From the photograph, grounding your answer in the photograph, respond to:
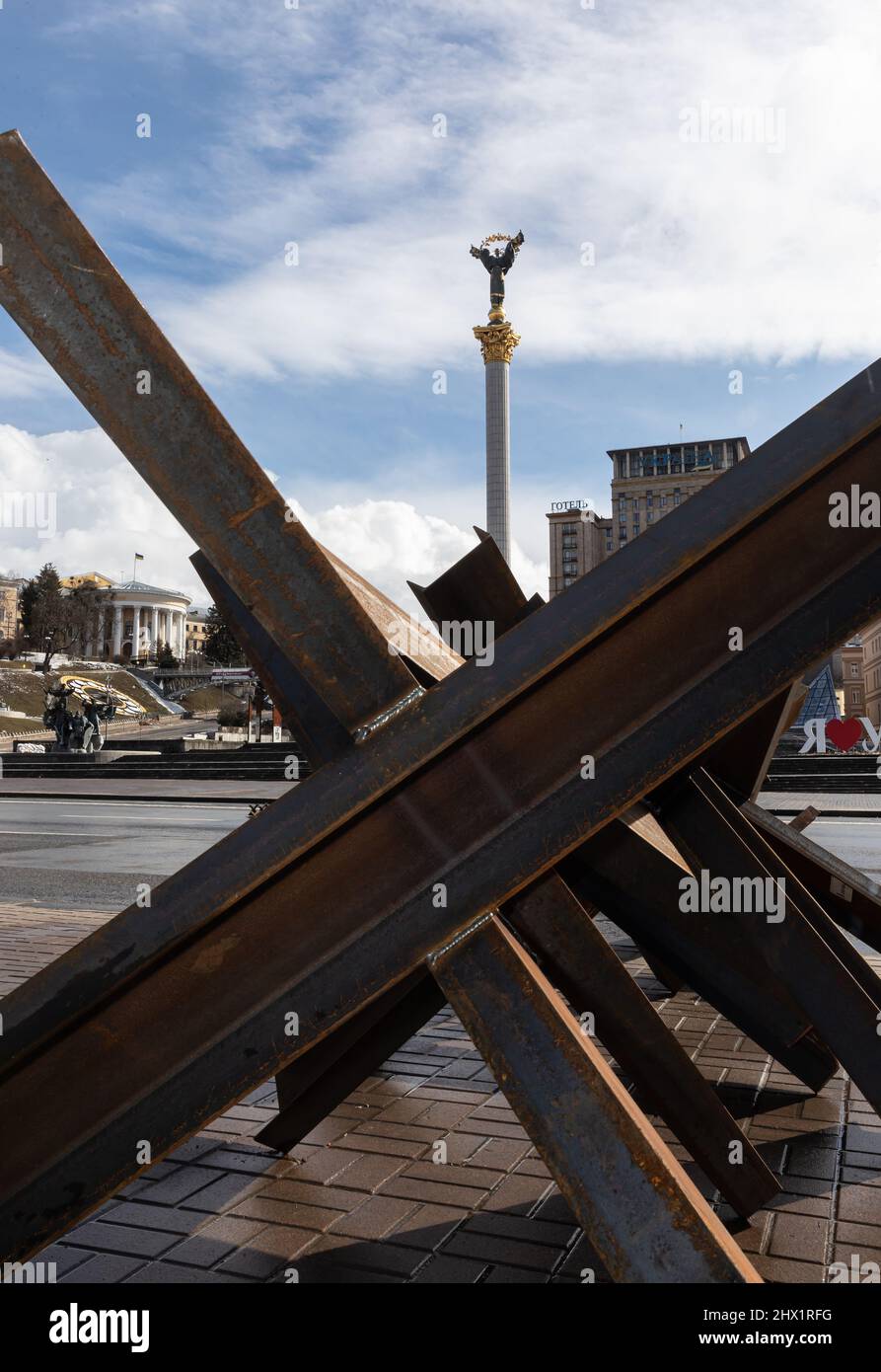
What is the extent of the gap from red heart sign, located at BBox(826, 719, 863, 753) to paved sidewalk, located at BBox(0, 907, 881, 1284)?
33.5 meters

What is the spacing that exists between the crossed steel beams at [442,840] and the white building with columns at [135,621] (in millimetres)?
120238

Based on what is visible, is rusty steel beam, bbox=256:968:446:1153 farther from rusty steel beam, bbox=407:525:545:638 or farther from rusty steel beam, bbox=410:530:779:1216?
rusty steel beam, bbox=407:525:545:638

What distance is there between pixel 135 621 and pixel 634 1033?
416 ft

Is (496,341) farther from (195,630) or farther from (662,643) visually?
(195,630)

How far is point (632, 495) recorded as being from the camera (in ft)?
420

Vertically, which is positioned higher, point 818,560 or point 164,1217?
point 818,560

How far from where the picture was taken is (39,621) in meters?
98.1

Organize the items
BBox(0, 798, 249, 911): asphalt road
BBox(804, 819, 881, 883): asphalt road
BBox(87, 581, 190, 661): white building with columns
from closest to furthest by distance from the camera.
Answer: BBox(0, 798, 249, 911): asphalt road, BBox(804, 819, 881, 883): asphalt road, BBox(87, 581, 190, 661): white building with columns

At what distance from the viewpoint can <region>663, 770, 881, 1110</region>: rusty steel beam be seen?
236cm

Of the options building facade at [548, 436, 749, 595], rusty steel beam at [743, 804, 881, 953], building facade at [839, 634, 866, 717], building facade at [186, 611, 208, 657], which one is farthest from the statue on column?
building facade at [186, 611, 208, 657]

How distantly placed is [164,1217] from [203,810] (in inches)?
669

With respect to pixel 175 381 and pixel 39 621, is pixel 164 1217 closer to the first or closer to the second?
pixel 175 381

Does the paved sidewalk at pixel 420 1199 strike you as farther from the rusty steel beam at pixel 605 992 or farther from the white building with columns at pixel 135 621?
the white building with columns at pixel 135 621
